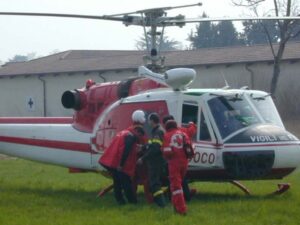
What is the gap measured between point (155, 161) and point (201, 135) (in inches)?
41.3

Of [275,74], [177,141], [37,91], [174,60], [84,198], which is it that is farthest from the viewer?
[37,91]

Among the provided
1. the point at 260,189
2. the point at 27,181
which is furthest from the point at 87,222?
the point at 27,181

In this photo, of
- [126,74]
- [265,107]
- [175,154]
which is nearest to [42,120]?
[265,107]

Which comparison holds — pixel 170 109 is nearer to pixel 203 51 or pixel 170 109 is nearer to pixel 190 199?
pixel 190 199

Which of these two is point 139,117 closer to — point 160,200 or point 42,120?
point 160,200

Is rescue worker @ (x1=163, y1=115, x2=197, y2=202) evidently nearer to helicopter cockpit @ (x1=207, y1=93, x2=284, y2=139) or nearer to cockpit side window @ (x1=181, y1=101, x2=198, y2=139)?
cockpit side window @ (x1=181, y1=101, x2=198, y2=139)

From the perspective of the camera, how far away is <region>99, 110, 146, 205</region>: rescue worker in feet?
47.2

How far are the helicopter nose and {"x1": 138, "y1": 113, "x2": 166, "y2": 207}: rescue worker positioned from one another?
44.1 inches

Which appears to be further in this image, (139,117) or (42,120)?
(42,120)

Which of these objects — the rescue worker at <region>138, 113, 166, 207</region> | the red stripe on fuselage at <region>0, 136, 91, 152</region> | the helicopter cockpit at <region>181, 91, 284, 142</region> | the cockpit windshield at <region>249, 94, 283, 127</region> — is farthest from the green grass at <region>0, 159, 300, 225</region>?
the cockpit windshield at <region>249, 94, 283, 127</region>

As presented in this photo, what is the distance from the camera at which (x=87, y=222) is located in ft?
40.2

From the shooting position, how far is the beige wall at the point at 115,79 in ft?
144

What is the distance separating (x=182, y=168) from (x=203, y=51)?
3638cm

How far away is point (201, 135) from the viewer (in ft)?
48.3
